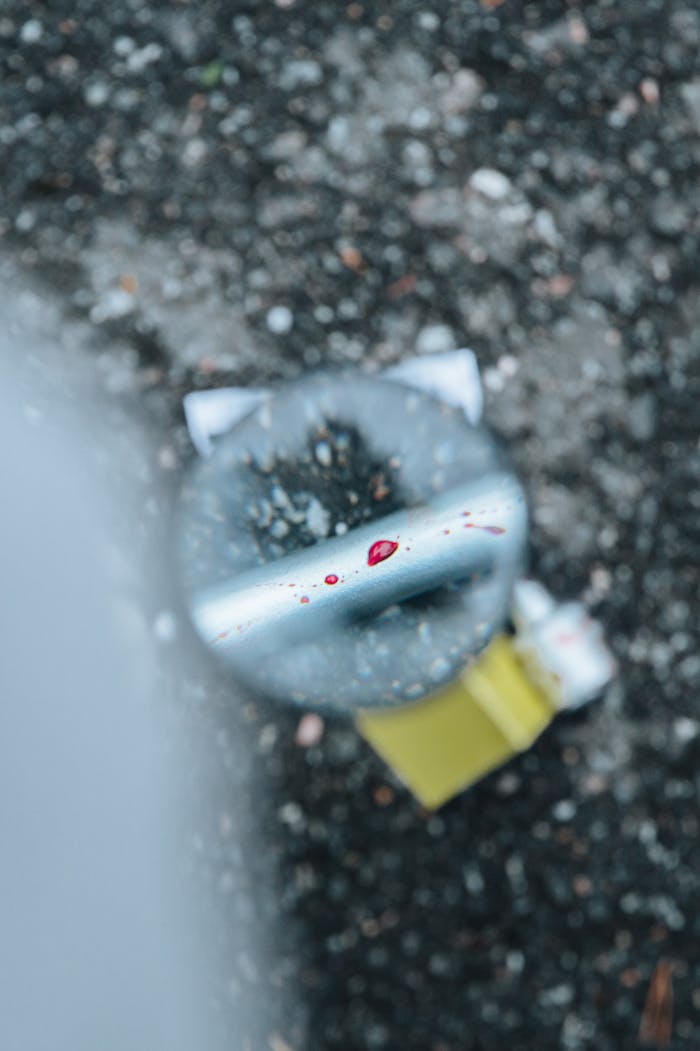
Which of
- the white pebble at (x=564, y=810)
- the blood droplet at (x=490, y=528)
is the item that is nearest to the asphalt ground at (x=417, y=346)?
the white pebble at (x=564, y=810)

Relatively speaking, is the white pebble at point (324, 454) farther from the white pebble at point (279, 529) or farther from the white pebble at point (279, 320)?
the white pebble at point (279, 320)

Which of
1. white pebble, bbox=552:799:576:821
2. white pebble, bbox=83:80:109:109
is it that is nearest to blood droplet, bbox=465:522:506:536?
white pebble, bbox=552:799:576:821

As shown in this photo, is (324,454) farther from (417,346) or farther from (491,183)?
(491,183)

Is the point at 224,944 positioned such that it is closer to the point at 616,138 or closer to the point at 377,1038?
the point at 377,1038

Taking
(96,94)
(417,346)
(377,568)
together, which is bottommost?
(417,346)

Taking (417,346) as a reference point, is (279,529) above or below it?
above

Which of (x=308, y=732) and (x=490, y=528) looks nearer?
(x=490, y=528)

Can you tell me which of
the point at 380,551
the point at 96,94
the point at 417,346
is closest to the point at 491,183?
the point at 417,346
